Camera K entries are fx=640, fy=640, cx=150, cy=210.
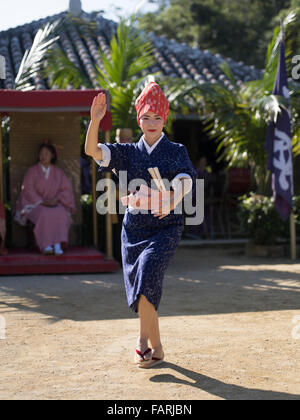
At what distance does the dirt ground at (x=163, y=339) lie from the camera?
135 inches

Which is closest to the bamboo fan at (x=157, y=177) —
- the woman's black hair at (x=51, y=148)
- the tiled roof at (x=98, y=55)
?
the woman's black hair at (x=51, y=148)

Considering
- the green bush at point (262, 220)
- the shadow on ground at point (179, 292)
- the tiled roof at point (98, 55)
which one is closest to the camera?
the shadow on ground at point (179, 292)

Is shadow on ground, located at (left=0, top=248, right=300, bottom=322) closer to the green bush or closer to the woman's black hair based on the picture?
the green bush

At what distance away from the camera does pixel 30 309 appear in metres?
5.80

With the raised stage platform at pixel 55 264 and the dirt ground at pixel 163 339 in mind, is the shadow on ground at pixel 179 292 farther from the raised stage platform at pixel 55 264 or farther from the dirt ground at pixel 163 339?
the raised stage platform at pixel 55 264

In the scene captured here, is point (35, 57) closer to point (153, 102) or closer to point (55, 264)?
point (55, 264)

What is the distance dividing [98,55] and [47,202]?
6.79 meters

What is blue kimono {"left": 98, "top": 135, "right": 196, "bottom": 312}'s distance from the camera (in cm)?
387

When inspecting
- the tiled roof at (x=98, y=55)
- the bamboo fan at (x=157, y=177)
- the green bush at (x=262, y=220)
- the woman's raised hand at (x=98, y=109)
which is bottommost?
the green bush at (x=262, y=220)

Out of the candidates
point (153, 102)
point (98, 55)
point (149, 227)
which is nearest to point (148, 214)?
point (149, 227)

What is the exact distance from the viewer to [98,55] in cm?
1439

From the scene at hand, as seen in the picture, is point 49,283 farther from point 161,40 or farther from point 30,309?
point 161,40

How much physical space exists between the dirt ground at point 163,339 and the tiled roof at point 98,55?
23.5 feet

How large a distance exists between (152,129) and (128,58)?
6.18 meters
